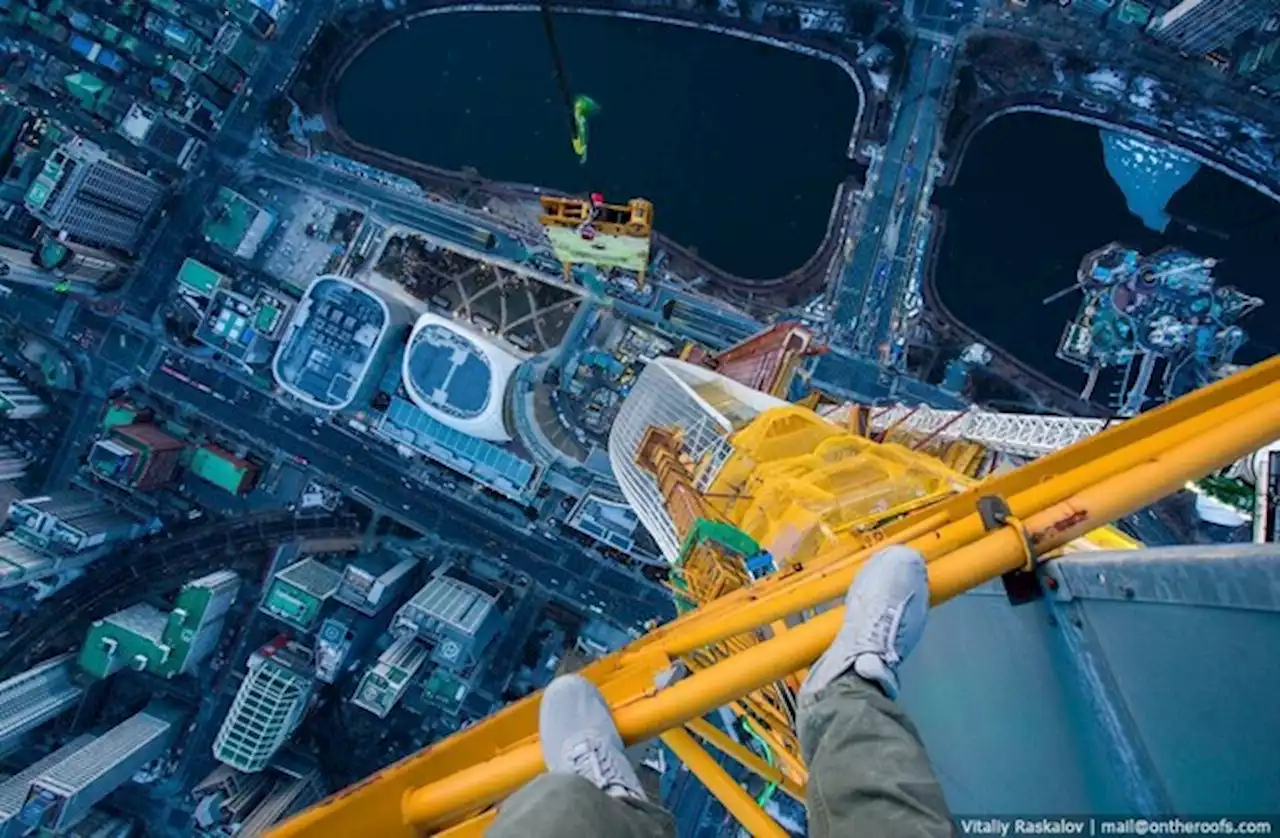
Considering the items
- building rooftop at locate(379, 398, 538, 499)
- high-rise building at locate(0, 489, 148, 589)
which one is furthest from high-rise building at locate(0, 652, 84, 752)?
building rooftop at locate(379, 398, 538, 499)

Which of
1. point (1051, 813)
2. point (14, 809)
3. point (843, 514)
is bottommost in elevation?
point (14, 809)

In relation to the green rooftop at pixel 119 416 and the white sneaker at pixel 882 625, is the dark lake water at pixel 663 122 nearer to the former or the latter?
the green rooftop at pixel 119 416

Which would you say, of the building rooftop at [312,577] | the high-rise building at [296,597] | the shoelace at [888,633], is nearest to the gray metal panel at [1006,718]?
the shoelace at [888,633]

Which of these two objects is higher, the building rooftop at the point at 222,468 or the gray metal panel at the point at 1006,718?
the gray metal panel at the point at 1006,718

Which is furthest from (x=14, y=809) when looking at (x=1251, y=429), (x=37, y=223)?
(x=1251, y=429)

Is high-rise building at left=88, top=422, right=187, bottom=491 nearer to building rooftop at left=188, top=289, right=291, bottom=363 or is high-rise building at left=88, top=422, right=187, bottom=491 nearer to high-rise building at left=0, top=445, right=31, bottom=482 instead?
high-rise building at left=0, top=445, right=31, bottom=482

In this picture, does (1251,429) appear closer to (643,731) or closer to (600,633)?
(643,731)
